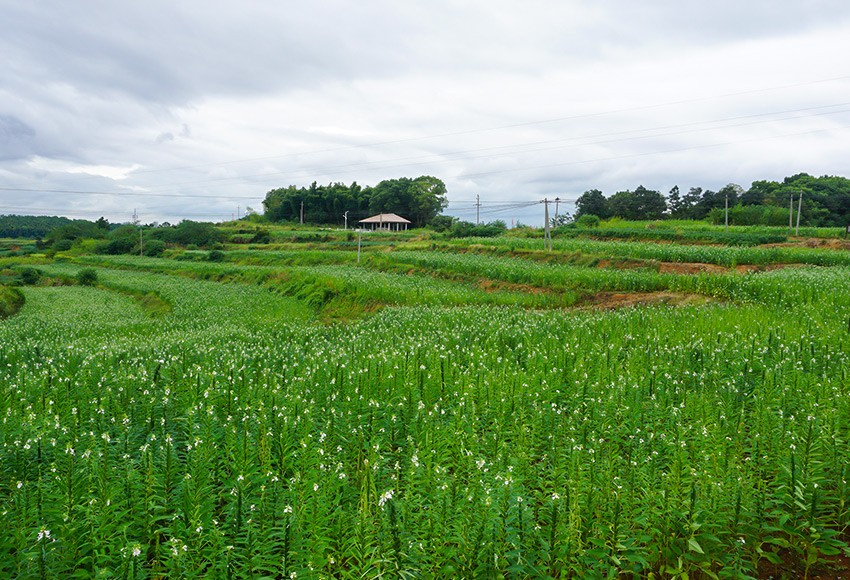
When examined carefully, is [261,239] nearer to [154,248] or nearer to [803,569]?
[154,248]

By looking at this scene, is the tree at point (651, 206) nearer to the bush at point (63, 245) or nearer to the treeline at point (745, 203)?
the treeline at point (745, 203)

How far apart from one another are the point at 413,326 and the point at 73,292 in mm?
38459

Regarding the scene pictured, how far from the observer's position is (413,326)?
657 inches

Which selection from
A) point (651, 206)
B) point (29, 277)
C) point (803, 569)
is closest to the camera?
point (803, 569)

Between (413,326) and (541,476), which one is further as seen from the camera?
(413,326)

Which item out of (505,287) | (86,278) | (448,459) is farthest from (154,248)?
(448,459)

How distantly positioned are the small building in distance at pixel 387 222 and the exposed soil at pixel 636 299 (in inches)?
2984

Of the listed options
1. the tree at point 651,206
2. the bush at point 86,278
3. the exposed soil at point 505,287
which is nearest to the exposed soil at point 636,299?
the exposed soil at point 505,287

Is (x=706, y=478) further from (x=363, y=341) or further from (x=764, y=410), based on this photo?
(x=363, y=341)

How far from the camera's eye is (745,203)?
Answer: 3137 inches

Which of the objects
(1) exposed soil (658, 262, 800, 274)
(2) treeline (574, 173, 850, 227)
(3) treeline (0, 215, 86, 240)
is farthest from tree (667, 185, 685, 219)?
(3) treeline (0, 215, 86, 240)

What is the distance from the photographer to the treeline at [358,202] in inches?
4087

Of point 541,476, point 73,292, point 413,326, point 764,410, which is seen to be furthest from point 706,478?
point 73,292

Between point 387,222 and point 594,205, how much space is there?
35820 mm
